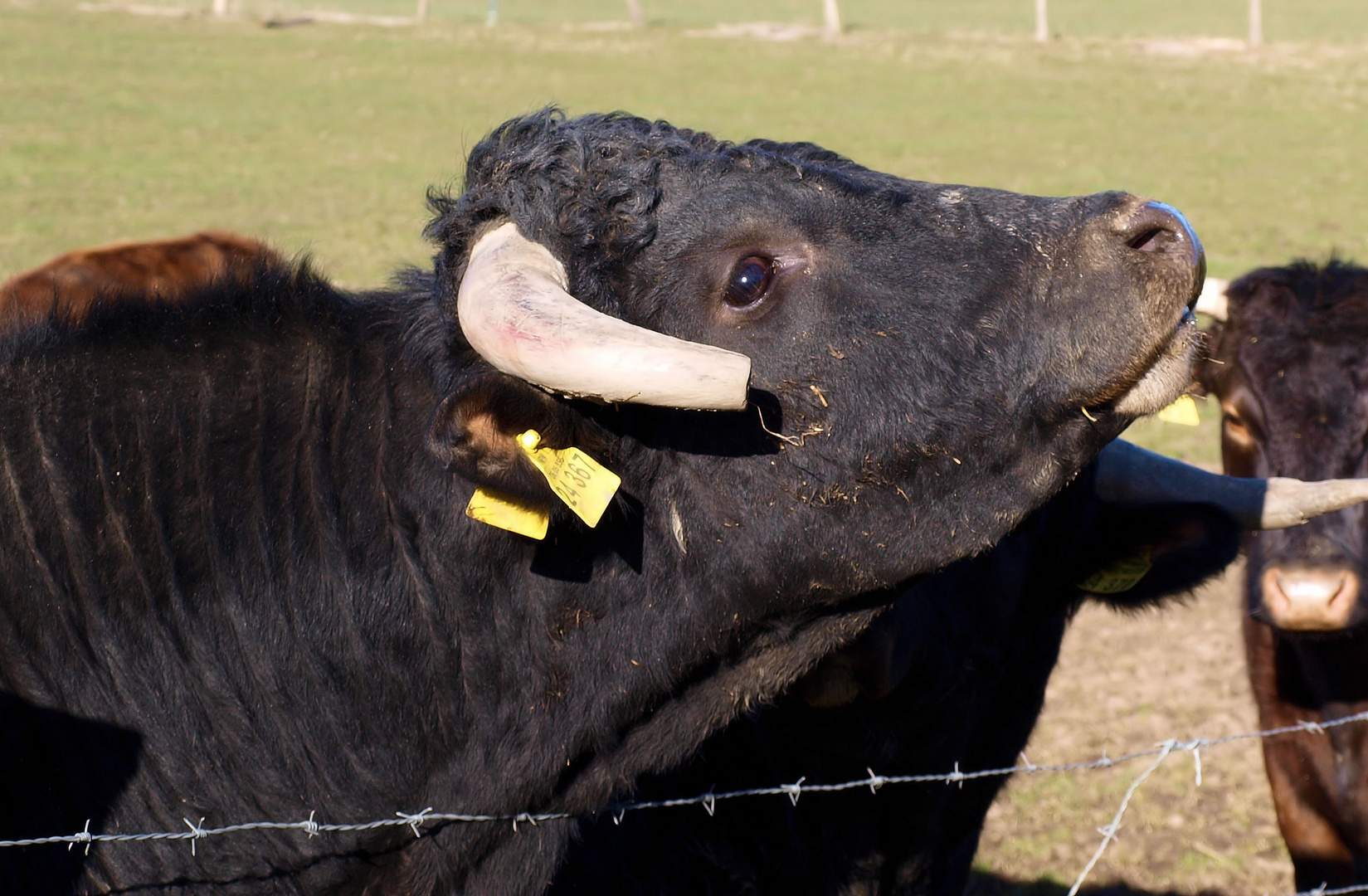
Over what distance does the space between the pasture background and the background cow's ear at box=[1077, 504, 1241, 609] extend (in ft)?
6.32

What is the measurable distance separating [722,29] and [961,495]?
106 ft

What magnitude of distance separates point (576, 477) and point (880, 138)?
1721cm

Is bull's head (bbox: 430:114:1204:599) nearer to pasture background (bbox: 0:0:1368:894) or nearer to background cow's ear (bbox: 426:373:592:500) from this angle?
background cow's ear (bbox: 426:373:592:500)

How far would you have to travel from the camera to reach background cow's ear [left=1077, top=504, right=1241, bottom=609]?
11.1 ft

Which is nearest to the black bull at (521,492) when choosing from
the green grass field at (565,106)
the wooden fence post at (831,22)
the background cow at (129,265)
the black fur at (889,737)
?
the black fur at (889,737)

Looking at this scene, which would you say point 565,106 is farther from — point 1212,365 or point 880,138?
point 1212,365

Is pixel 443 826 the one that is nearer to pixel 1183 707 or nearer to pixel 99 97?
pixel 1183 707

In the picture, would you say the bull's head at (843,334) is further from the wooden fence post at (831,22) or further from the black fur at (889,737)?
the wooden fence post at (831,22)

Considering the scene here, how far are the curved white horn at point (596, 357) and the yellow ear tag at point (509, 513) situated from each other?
0.25 m

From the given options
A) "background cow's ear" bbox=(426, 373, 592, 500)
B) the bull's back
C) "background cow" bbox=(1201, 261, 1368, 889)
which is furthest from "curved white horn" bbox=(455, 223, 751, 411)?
"background cow" bbox=(1201, 261, 1368, 889)

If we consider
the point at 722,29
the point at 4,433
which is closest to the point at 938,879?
the point at 4,433

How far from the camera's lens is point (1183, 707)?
607 cm

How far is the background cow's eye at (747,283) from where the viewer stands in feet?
8.05

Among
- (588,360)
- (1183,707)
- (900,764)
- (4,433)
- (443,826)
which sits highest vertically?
(588,360)
